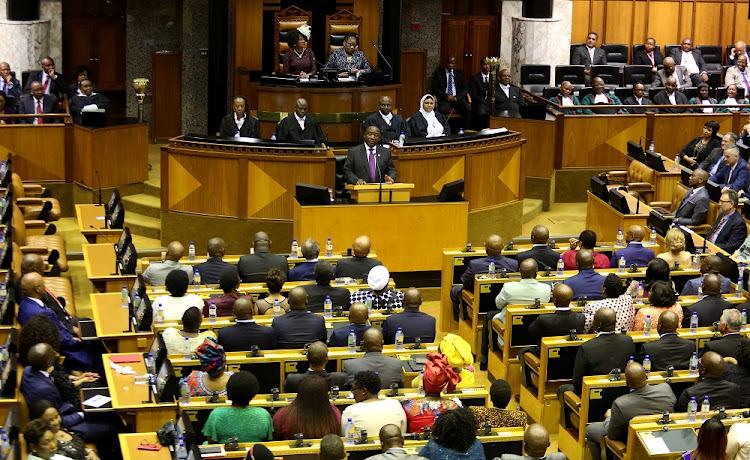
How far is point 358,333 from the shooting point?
930 cm

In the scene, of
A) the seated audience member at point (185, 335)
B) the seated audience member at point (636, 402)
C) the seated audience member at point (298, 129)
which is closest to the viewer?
the seated audience member at point (636, 402)

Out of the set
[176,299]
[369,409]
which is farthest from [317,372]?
[176,299]

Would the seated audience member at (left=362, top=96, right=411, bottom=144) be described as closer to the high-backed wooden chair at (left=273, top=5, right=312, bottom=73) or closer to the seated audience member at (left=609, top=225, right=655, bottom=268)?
the high-backed wooden chair at (left=273, top=5, right=312, bottom=73)

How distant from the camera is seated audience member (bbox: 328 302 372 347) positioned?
366 inches

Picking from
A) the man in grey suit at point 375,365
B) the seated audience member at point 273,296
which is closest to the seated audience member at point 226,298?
the seated audience member at point 273,296

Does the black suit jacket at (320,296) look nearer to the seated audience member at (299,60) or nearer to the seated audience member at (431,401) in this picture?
the seated audience member at (431,401)

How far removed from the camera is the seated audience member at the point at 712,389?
27.4ft

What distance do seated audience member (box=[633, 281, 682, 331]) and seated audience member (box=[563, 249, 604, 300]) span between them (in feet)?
2.57

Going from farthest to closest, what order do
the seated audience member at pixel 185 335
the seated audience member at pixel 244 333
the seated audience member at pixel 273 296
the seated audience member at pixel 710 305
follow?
1. the seated audience member at pixel 710 305
2. the seated audience member at pixel 273 296
3. the seated audience member at pixel 244 333
4. the seated audience member at pixel 185 335

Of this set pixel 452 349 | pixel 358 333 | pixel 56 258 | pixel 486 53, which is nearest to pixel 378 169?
pixel 56 258

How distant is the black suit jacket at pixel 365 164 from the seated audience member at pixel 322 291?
10.8ft

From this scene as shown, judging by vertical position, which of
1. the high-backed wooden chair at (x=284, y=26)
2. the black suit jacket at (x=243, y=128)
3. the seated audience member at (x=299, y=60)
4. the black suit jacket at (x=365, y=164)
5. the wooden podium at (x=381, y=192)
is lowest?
the wooden podium at (x=381, y=192)

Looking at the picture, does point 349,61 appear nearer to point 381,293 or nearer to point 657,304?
point 381,293

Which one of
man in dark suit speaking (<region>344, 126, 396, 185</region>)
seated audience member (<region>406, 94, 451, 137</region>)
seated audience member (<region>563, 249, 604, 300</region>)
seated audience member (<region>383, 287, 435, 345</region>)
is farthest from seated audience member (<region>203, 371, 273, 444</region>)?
seated audience member (<region>406, 94, 451, 137</region>)
